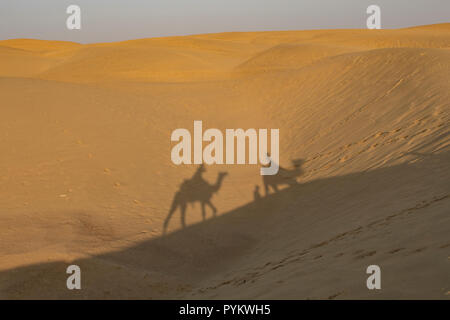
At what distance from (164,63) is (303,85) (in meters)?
12.6

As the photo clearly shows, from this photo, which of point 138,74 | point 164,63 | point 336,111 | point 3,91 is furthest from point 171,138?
point 164,63

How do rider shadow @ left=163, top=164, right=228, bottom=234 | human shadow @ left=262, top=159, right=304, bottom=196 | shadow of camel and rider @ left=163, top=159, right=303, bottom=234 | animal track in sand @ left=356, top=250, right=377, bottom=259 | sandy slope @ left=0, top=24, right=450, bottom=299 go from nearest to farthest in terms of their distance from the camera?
animal track in sand @ left=356, top=250, right=377, bottom=259, sandy slope @ left=0, top=24, right=450, bottom=299, rider shadow @ left=163, top=164, right=228, bottom=234, shadow of camel and rider @ left=163, top=159, right=303, bottom=234, human shadow @ left=262, top=159, right=304, bottom=196

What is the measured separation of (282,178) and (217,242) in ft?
8.68

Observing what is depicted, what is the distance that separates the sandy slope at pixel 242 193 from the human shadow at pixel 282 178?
0.77ft

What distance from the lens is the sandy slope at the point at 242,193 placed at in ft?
12.4

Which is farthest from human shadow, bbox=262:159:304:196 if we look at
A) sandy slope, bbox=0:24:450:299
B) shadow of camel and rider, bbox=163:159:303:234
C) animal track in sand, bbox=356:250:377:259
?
animal track in sand, bbox=356:250:377:259

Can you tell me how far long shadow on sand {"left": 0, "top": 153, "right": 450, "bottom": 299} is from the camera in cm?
432

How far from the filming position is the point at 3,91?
12.4 meters

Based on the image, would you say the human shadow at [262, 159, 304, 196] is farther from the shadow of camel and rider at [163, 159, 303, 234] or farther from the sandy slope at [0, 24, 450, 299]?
the sandy slope at [0, 24, 450, 299]

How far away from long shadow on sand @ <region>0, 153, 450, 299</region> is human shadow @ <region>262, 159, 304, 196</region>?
10.5 inches

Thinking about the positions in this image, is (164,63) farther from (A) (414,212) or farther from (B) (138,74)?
(A) (414,212)

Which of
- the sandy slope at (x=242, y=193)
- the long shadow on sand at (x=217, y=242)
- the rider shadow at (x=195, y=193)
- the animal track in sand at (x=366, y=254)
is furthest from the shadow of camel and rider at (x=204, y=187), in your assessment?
the animal track in sand at (x=366, y=254)

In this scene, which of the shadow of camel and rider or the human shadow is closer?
the shadow of camel and rider

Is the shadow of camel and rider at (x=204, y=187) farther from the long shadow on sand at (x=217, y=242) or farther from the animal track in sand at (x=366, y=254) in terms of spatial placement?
the animal track in sand at (x=366, y=254)
